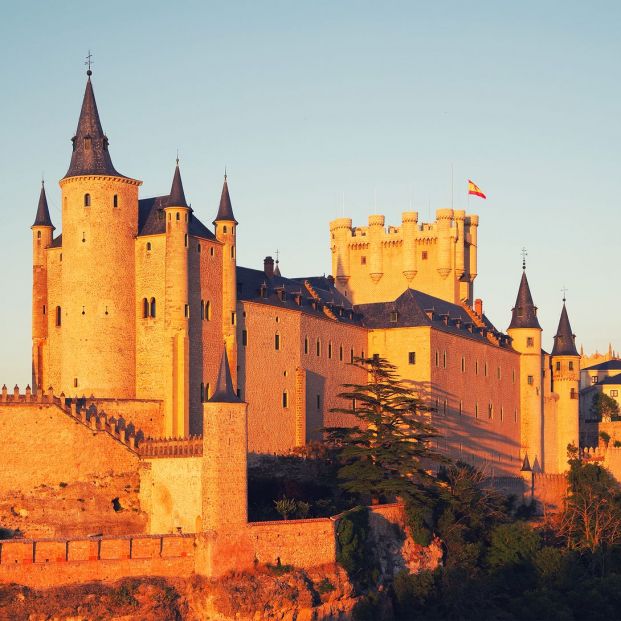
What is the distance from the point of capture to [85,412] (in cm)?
6094

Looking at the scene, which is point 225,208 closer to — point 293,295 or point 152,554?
point 293,295

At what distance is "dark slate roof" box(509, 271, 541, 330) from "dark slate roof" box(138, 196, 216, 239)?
31.7 meters

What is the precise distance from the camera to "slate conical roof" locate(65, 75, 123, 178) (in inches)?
2613

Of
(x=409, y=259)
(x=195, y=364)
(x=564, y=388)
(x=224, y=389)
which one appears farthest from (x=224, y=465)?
(x=564, y=388)

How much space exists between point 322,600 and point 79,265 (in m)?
19.7

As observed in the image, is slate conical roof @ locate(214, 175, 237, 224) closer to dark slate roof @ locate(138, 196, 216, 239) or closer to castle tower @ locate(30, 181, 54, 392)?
dark slate roof @ locate(138, 196, 216, 239)

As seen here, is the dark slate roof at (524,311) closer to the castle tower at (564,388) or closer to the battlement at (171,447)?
the castle tower at (564,388)

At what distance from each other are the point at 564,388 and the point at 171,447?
4252 cm

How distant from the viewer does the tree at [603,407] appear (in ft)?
376

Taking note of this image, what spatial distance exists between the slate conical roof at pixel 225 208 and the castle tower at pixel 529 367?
1196 inches

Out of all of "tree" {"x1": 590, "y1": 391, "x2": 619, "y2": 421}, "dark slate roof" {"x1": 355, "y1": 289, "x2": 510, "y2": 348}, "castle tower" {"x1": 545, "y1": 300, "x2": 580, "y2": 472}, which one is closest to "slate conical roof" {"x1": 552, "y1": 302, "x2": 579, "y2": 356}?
"castle tower" {"x1": 545, "y1": 300, "x2": 580, "y2": 472}

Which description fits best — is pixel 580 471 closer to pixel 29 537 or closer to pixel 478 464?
pixel 478 464

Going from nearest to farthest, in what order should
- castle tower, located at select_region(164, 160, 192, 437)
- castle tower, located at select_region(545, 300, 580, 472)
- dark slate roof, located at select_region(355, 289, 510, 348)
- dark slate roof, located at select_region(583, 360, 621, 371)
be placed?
castle tower, located at select_region(164, 160, 192, 437)
dark slate roof, located at select_region(355, 289, 510, 348)
castle tower, located at select_region(545, 300, 580, 472)
dark slate roof, located at select_region(583, 360, 621, 371)

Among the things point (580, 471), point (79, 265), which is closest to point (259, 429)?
point (79, 265)
